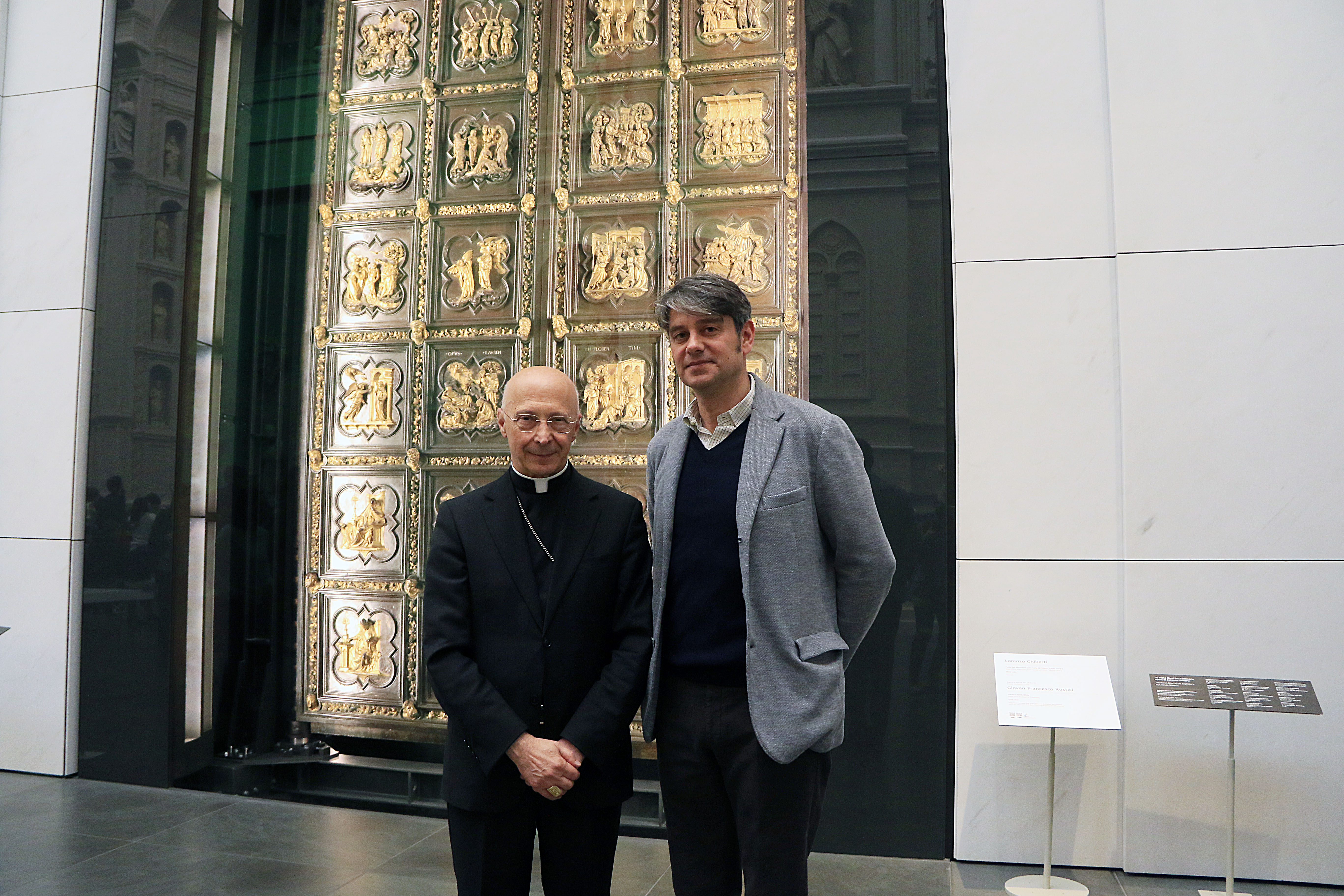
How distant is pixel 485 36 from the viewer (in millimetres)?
5555

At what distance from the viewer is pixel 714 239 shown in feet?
16.6

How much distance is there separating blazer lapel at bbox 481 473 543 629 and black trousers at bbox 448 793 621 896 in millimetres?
604

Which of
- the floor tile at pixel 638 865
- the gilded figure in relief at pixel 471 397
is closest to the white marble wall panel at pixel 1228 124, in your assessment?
the gilded figure in relief at pixel 471 397

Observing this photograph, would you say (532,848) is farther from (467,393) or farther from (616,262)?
(616,262)

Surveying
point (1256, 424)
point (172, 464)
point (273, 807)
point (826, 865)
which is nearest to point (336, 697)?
point (273, 807)

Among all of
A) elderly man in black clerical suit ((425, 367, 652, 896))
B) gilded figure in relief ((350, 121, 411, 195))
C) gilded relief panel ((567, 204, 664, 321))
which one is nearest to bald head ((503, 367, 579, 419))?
elderly man in black clerical suit ((425, 367, 652, 896))

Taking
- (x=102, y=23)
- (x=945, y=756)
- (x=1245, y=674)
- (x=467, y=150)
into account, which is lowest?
(x=945, y=756)

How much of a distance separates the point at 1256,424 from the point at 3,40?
7.87m

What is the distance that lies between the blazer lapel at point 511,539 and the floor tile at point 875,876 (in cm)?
208

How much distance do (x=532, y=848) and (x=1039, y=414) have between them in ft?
10.1

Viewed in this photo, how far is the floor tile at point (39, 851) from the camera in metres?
4.18

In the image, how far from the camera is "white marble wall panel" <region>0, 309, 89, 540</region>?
18.3ft

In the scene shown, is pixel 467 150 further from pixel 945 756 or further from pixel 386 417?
pixel 945 756

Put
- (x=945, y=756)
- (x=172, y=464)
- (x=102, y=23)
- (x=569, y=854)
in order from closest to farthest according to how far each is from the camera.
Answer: (x=569, y=854) < (x=945, y=756) < (x=172, y=464) < (x=102, y=23)
